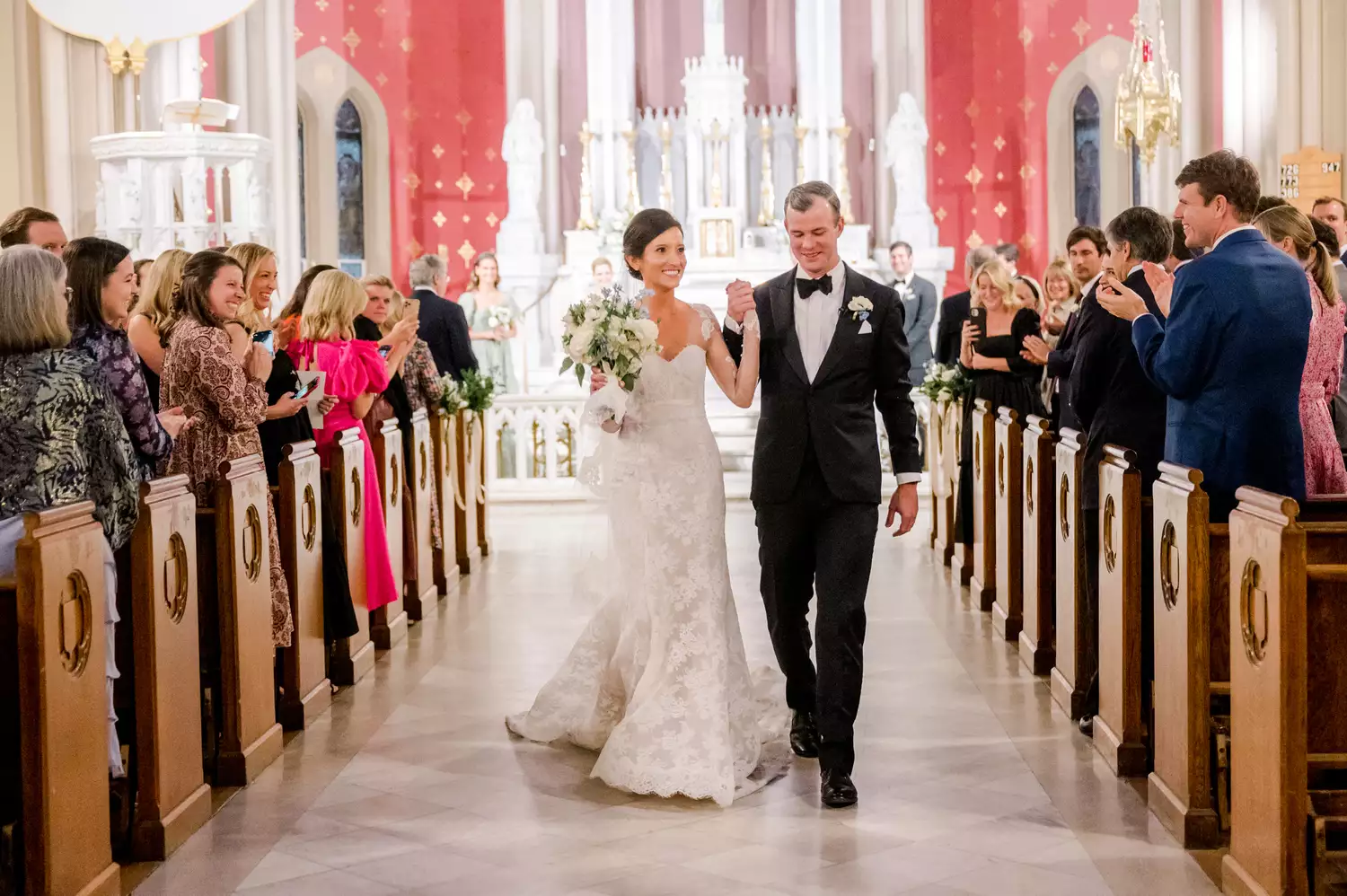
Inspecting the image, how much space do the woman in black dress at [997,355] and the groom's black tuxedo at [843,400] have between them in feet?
12.0

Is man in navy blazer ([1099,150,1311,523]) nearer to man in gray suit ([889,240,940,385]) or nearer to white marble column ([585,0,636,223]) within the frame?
man in gray suit ([889,240,940,385])

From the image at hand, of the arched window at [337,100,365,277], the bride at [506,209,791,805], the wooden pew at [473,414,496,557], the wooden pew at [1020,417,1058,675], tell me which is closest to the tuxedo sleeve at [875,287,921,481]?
the bride at [506,209,791,805]

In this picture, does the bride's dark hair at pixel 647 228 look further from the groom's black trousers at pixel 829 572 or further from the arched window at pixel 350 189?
the arched window at pixel 350 189

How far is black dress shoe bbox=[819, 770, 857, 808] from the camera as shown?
4664mm

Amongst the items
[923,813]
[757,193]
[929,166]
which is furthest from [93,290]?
[929,166]

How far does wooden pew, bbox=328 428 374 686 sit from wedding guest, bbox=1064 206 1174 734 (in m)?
2.84

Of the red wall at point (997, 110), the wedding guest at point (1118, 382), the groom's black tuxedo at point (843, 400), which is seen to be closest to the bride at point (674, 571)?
the groom's black tuxedo at point (843, 400)

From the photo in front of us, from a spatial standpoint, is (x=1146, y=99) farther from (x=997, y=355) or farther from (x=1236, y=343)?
(x=1236, y=343)

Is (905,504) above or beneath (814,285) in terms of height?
beneath

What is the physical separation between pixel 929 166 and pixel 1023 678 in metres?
12.3

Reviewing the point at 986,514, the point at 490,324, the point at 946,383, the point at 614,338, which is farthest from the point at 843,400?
the point at 490,324

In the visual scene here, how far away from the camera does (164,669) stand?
442 cm

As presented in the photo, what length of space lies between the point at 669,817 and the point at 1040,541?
244 centimetres

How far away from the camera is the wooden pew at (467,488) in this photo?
953cm
